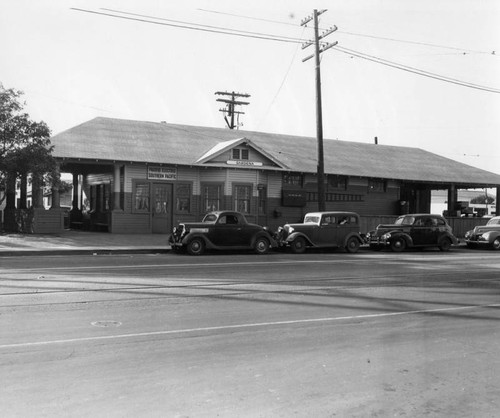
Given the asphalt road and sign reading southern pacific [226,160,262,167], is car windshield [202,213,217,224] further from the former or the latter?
sign reading southern pacific [226,160,262,167]

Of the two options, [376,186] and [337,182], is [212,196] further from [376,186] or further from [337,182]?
[376,186]

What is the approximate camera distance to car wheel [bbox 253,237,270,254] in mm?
19984

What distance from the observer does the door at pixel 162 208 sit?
26297 mm

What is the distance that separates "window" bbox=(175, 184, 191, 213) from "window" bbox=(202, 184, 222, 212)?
0.80 m

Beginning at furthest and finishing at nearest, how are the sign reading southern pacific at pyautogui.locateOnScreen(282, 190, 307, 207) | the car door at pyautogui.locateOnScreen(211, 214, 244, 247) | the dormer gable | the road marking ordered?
the sign reading southern pacific at pyautogui.locateOnScreen(282, 190, 307, 207)
the dormer gable
the car door at pyautogui.locateOnScreen(211, 214, 244, 247)
the road marking

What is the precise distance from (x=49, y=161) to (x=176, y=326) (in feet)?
51.4

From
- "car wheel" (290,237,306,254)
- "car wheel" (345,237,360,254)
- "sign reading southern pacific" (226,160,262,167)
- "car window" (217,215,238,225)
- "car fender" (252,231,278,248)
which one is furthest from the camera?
"sign reading southern pacific" (226,160,262,167)

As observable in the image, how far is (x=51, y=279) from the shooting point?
11.5 m

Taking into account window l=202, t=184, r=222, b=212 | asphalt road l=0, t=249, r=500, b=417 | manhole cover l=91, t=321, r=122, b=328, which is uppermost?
window l=202, t=184, r=222, b=212

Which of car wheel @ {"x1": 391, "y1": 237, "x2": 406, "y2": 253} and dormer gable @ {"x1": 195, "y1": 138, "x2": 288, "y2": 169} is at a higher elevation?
dormer gable @ {"x1": 195, "y1": 138, "x2": 288, "y2": 169}

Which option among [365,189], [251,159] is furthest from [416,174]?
[251,159]

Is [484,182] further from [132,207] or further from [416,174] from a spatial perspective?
[132,207]

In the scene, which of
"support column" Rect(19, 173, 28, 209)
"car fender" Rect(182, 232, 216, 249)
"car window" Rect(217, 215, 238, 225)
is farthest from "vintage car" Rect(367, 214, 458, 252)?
"support column" Rect(19, 173, 28, 209)

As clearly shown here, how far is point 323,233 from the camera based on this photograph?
69.5ft
